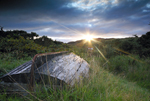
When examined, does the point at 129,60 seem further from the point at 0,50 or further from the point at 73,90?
the point at 0,50

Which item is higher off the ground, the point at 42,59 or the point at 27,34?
the point at 27,34

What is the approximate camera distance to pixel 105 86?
2.71 metres

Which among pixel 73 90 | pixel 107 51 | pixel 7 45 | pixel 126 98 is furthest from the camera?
pixel 107 51

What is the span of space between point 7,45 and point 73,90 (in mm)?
7286

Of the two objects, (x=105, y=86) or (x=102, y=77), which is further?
(x=102, y=77)

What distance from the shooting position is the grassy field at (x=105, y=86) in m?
2.14

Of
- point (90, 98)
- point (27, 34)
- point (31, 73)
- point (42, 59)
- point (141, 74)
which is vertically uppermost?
point (27, 34)

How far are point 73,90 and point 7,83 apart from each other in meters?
1.74

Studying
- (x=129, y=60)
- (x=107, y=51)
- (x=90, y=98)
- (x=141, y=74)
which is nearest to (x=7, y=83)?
(x=90, y=98)

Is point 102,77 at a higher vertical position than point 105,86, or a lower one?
lower

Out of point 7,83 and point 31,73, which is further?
point 7,83

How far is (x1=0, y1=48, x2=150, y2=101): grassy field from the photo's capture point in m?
2.14

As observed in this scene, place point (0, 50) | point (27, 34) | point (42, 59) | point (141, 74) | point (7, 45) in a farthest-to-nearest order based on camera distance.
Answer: point (27, 34) → point (7, 45) → point (0, 50) → point (141, 74) → point (42, 59)

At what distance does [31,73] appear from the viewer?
2350 millimetres
